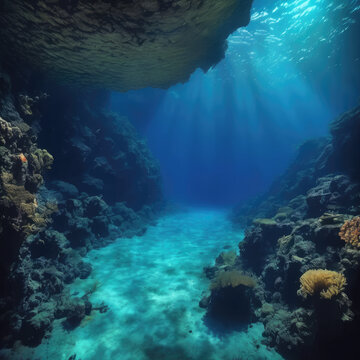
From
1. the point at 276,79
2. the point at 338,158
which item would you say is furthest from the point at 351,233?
the point at 276,79

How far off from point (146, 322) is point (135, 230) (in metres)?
10.7

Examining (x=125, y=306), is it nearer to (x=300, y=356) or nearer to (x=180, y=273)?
(x=180, y=273)

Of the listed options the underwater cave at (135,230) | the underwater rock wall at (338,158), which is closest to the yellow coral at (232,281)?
the underwater cave at (135,230)

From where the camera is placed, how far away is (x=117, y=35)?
7.29 metres

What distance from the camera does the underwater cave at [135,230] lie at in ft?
16.8

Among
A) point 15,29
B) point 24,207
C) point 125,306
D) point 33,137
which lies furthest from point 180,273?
point 15,29

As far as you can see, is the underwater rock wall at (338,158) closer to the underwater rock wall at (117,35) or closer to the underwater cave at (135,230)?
the underwater cave at (135,230)

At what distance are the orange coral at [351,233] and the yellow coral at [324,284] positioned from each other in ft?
3.66

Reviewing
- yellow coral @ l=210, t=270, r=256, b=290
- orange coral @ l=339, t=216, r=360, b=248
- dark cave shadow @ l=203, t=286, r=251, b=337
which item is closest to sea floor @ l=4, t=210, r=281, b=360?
dark cave shadow @ l=203, t=286, r=251, b=337

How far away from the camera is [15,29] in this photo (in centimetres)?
749

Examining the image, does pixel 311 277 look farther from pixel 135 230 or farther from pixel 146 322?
pixel 135 230

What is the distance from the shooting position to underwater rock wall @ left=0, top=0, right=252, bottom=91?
6281mm

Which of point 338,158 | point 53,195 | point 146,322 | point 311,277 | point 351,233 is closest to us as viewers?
point 311,277

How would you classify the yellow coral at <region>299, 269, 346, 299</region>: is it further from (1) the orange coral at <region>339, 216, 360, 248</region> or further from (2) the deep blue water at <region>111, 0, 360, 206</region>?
(2) the deep blue water at <region>111, 0, 360, 206</region>
